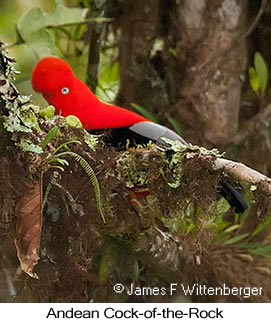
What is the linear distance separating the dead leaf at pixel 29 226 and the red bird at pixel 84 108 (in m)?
0.32

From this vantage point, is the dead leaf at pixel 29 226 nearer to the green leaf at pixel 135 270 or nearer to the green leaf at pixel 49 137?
Answer: the green leaf at pixel 49 137

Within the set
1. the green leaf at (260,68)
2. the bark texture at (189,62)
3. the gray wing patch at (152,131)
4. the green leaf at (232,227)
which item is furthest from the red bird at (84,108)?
the green leaf at (260,68)

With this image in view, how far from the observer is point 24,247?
0.98 m

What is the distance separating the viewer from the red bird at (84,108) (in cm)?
127

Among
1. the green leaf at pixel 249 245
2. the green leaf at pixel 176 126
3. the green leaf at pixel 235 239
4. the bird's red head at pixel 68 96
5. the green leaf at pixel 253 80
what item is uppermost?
the green leaf at pixel 253 80

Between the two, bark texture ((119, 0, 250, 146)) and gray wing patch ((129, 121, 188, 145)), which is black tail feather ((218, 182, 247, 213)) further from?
bark texture ((119, 0, 250, 146))

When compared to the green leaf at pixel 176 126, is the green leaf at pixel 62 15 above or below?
above

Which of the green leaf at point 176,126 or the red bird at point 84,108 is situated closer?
the red bird at point 84,108

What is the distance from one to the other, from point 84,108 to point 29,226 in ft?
1.46

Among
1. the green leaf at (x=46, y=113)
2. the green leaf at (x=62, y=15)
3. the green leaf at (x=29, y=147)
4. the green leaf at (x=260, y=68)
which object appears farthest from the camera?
the green leaf at (x=260, y=68)

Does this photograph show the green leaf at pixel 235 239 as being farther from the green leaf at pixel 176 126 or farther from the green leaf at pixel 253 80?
the green leaf at pixel 253 80

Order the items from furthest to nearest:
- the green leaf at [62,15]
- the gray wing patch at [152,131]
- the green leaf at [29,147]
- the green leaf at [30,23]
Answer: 1. the green leaf at [62,15]
2. the green leaf at [30,23]
3. the gray wing patch at [152,131]
4. the green leaf at [29,147]

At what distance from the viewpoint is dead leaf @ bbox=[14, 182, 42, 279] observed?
96 cm
